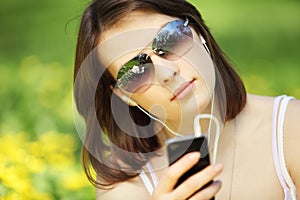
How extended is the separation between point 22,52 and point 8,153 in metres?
1.16

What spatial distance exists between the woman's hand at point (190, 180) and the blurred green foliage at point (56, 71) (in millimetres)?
1046

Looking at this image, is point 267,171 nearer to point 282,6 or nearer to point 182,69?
point 182,69

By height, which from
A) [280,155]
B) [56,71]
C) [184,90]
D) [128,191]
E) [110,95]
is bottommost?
[56,71]

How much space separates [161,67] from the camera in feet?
6.43

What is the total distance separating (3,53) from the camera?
396 cm

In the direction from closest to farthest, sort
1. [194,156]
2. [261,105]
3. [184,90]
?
[194,156], [184,90], [261,105]

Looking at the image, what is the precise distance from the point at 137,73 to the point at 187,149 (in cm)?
44

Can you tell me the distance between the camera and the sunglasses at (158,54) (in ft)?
6.46

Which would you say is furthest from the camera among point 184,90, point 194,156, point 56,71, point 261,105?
point 56,71

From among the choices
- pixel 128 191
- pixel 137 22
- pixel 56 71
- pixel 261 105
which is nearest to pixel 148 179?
pixel 128 191

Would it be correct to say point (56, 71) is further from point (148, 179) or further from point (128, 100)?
point (128, 100)

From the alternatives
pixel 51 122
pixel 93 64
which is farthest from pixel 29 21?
pixel 93 64

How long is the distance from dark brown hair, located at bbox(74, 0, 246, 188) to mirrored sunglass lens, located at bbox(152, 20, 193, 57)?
0.09 m

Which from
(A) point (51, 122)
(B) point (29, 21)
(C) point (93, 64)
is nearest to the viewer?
(C) point (93, 64)
